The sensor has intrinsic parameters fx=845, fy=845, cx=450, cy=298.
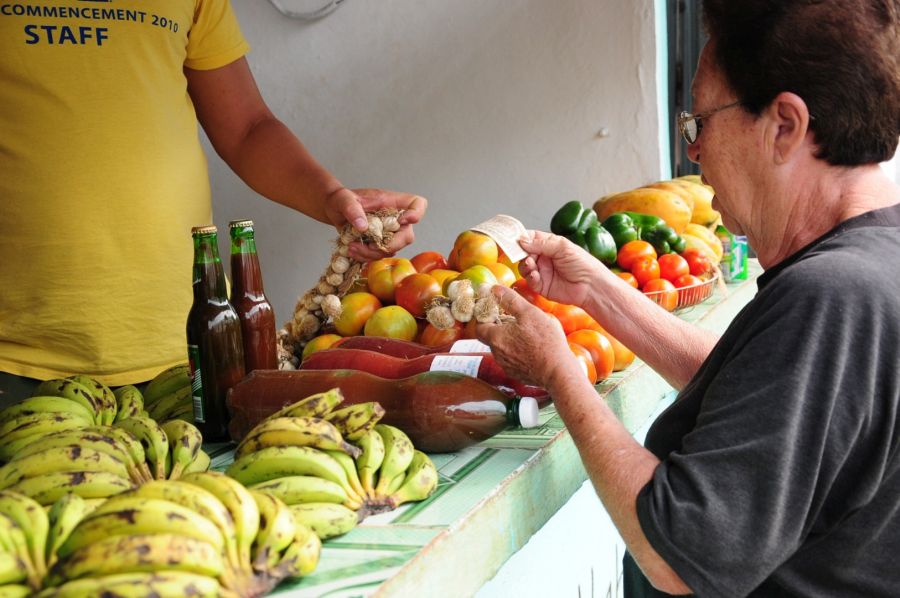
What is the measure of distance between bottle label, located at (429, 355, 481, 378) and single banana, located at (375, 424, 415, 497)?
27 centimetres

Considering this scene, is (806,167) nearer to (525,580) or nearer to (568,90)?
(525,580)

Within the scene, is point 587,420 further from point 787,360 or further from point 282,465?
point 282,465

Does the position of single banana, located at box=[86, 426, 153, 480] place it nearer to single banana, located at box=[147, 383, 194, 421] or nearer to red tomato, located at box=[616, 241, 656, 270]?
single banana, located at box=[147, 383, 194, 421]

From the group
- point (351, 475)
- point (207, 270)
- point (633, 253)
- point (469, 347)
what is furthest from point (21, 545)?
point (633, 253)

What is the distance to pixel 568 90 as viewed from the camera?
463 centimetres

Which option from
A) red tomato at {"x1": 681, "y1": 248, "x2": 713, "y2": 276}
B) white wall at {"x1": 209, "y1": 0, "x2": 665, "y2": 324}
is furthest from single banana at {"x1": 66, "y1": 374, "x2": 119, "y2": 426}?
white wall at {"x1": 209, "y1": 0, "x2": 665, "y2": 324}

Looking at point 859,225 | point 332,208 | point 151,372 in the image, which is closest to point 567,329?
point 332,208

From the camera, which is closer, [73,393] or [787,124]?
[787,124]

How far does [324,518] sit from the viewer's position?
3.87 ft

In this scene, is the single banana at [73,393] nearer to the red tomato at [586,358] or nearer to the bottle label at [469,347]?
the bottle label at [469,347]

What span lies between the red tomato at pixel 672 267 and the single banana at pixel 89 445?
2.09 meters

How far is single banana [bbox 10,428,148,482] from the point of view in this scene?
3.85ft

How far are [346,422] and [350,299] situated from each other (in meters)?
1.02

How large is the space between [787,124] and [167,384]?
4.60 ft
